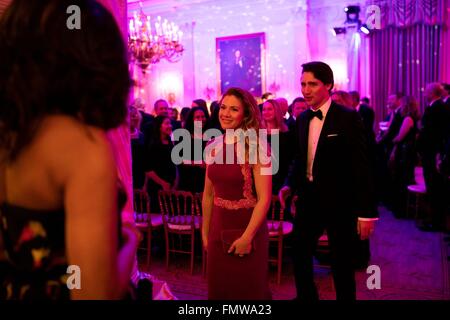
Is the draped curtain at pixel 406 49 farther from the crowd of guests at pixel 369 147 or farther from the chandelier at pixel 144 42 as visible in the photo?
the chandelier at pixel 144 42

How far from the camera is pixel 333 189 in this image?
114 inches

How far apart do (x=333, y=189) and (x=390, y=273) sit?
1.73 metres

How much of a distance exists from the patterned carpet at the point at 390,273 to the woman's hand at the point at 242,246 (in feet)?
4.34

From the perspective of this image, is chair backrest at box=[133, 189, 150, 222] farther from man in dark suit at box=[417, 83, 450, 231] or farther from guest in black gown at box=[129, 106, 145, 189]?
man in dark suit at box=[417, 83, 450, 231]

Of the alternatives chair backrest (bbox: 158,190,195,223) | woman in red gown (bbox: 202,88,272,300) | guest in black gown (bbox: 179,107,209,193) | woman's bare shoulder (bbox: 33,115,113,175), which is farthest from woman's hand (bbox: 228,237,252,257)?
guest in black gown (bbox: 179,107,209,193)

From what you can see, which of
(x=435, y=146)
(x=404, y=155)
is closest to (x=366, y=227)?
(x=435, y=146)

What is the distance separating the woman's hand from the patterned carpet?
1.32m

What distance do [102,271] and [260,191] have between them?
179cm

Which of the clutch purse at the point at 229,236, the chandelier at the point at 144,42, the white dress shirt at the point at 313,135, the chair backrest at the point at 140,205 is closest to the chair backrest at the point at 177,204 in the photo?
the chair backrest at the point at 140,205

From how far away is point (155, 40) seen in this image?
8188 mm

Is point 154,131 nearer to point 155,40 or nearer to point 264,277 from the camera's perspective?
point 264,277

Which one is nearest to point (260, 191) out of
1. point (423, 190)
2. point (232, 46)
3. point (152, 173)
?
point (152, 173)

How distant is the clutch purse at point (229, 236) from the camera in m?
2.53

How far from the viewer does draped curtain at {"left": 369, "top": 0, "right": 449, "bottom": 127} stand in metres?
8.74
